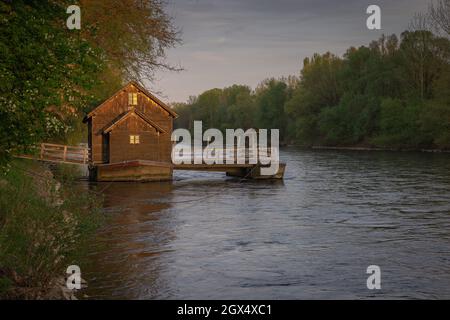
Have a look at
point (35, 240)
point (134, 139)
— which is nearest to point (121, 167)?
point (134, 139)

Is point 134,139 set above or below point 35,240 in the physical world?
above

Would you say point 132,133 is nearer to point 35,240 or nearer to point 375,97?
point 35,240

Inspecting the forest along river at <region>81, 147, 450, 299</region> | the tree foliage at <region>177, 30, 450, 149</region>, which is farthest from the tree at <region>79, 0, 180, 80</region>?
the tree foliage at <region>177, 30, 450, 149</region>

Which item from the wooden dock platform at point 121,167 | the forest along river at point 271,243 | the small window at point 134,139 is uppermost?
the small window at point 134,139

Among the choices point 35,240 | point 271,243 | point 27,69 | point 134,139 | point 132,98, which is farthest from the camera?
point 134,139

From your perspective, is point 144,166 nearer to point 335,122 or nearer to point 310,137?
point 335,122

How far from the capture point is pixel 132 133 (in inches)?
1673

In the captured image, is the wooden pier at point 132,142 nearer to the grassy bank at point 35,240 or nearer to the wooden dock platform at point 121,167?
the wooden dock platform at point 121,167

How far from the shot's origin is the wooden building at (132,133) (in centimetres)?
4188

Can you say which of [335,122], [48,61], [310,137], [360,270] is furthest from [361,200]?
[310,137]

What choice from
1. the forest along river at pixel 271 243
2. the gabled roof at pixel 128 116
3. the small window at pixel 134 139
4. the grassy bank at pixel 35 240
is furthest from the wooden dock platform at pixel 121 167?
the grassy bank at pixel 35 240

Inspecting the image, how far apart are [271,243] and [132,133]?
81.3 ft

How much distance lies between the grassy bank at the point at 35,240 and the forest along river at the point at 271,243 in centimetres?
80

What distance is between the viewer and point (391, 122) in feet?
284
